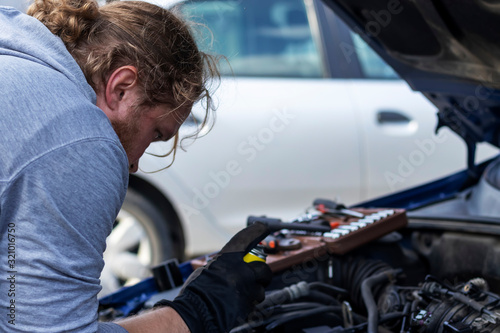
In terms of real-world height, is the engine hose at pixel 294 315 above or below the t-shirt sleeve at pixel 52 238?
below

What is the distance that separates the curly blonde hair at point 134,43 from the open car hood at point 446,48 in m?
0.63

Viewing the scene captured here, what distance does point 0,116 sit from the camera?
0.84 meters

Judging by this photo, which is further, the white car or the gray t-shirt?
the white car

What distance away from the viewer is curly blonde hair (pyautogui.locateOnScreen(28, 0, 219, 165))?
99cm

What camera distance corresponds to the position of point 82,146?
0.85m

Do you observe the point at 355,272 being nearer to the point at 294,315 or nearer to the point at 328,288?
the point at 328,288

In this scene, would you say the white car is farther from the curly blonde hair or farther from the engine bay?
the curly blonde hair

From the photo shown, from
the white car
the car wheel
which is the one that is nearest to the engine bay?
the white car

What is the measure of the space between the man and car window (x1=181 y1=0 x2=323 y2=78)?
189 centimetres

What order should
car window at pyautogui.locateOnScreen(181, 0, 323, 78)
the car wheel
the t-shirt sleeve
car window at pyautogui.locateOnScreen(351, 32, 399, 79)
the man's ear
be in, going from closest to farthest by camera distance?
1. the t-shirt sleeve
2. the man's ear
3. the car wheel
4. car window at pyautogui.locateOnScreen(181, 0, 323, 78)
5. car window at pyautogui.locateOnScreen(351, 32, 399, 79)

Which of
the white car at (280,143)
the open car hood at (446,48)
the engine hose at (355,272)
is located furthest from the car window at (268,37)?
the engine hose at (355,272)

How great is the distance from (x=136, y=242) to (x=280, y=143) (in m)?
0.85

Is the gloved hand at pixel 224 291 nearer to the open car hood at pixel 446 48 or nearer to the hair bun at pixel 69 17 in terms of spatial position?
the hair bun at pixel 69 17

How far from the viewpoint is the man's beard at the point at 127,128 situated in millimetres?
1021
